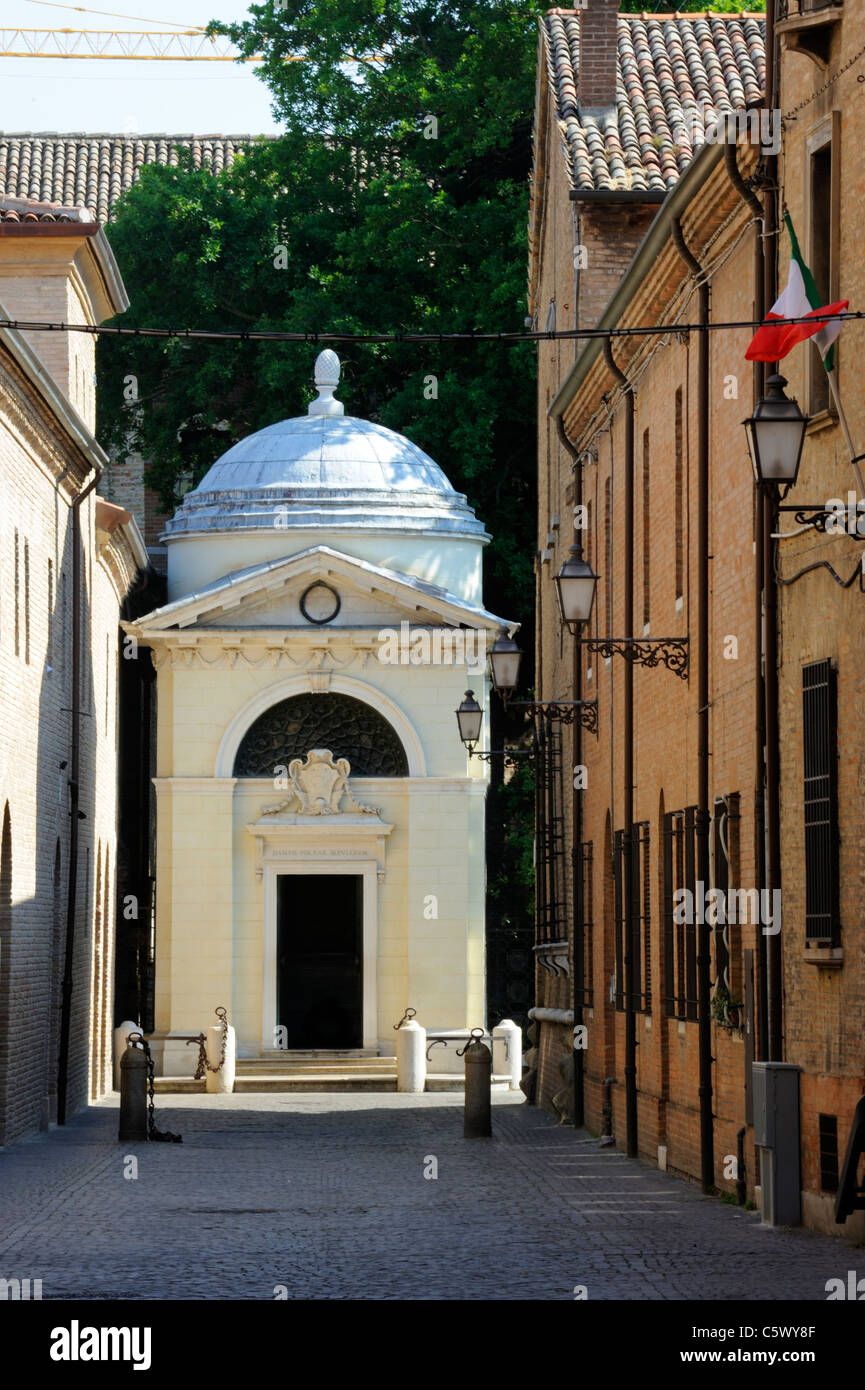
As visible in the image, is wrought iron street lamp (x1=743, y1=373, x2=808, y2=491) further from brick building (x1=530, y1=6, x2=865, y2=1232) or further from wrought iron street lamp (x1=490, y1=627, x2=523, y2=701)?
wrought iron street lamp (x1=490, y1=627, x2=523, y2=701)

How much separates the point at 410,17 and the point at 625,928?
27917 mm

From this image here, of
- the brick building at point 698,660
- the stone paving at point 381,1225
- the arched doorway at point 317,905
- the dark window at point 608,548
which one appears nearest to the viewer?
the stone paving at point 381,1225

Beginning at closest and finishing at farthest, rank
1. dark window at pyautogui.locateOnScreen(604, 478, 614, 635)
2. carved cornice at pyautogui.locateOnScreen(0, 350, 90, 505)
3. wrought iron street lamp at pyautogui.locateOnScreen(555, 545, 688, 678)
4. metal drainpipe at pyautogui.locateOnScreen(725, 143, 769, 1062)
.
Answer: metal drainpipe at pyautogui.locateOnScreen(725, 143, 769, 1062)
wrought iron street lamp at pyautogui.locateOnScreen(555, 545, 688, 678)
carved cornice at pyautogui.locateOnScreen(0, 350, 90, 505)
dark window at pyautogui.locateOnScreen(604, 478, 614, 635)

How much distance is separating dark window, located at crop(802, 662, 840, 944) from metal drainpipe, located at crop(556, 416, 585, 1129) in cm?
1105

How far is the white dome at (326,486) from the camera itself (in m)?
38.6

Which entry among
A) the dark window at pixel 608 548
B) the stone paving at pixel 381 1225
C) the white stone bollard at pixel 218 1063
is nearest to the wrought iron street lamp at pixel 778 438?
the stone paving at pixel 381 1225

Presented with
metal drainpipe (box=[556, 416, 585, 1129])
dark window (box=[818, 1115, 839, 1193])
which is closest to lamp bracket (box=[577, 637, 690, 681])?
dark window (box=[818, 1115, 839, 1193])

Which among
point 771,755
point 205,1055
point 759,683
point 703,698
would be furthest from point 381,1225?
point 205,1055

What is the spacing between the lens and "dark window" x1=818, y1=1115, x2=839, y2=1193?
14117mm

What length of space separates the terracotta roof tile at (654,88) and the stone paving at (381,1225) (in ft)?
37.3

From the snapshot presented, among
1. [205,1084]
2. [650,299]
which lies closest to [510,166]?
[205,1084]

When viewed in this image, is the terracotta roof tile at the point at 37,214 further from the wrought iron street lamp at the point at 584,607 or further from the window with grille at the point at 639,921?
→ the wrought iron street lamp at the point at 584,607

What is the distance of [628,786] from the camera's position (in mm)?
22656

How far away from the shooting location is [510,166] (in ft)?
146
